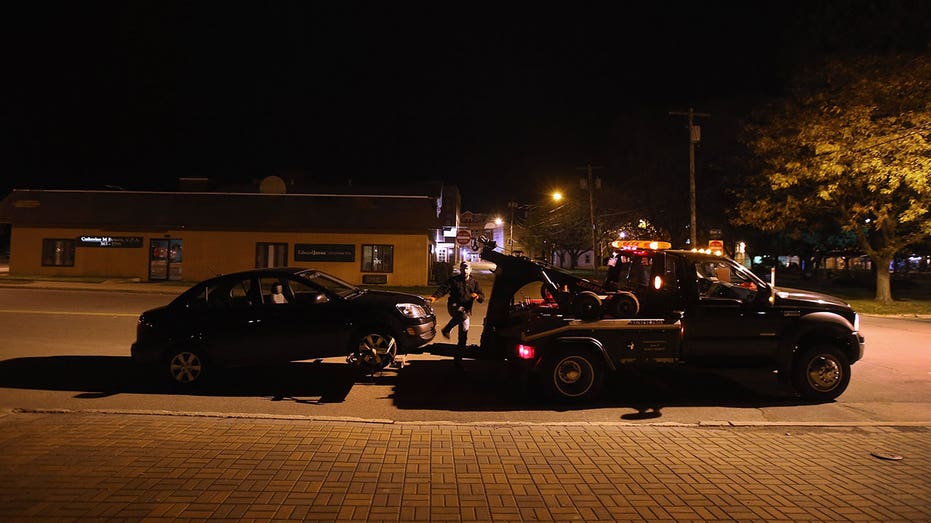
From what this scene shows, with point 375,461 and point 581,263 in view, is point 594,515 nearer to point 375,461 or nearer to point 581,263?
point 375,461

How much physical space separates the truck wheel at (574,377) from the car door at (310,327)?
9.62 feet

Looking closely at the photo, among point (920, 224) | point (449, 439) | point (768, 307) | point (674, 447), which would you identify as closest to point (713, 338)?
point (768, 307)

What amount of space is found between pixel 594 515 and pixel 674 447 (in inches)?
79.1

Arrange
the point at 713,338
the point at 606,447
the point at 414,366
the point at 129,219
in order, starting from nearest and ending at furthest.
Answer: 1. the point at 606,447
2. the point at 713,338
3. the point at 414,366
4. the point at 129,219

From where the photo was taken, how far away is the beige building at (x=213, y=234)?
30031 mm

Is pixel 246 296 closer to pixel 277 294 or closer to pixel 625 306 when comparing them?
pixel 277 294

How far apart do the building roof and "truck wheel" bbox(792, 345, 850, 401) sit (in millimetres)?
22655

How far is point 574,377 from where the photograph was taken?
297 inches

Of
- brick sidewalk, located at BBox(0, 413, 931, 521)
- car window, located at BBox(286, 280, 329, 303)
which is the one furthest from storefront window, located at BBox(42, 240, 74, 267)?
brick sidewalk, located at BBox(0, 413, 931, 521)

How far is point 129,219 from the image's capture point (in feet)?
99.8

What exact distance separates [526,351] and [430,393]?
154 centimetres

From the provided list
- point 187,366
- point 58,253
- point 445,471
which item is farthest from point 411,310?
point 58,253

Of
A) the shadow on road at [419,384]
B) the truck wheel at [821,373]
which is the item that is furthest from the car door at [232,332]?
the truck wheel at [821,373]

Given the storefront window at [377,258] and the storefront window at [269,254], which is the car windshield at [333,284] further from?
the storefront window at [269,254]
